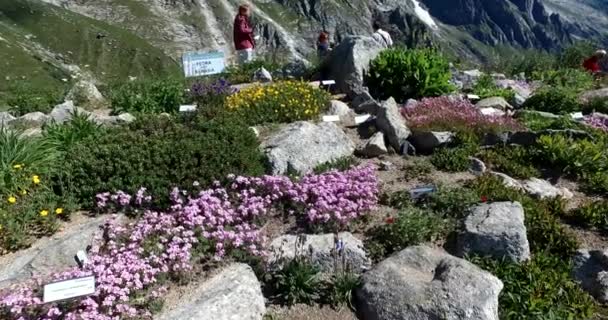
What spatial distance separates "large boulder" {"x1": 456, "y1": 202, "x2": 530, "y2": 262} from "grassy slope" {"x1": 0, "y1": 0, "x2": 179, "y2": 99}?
16354 centimetres

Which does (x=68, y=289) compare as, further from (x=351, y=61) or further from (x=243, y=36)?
(x=243, y=36)

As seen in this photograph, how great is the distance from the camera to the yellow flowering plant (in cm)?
1154

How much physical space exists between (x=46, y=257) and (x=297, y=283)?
317 centimetres

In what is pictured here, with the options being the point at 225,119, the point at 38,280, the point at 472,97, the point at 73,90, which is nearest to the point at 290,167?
the point at 225,119

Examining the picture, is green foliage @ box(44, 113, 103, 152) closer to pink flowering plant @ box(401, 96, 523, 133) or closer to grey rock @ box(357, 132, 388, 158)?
grey rock @ box(357, 132, 388, 158)

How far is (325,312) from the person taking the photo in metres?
6.10

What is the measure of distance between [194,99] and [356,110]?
13.5 ft

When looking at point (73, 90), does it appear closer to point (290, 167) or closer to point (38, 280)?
point (290, 167)

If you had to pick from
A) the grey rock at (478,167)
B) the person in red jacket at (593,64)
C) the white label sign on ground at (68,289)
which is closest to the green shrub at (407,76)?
the grey rock at (478,167)

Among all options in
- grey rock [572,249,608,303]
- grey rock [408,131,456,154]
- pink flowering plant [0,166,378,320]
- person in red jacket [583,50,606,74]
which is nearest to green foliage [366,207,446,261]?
pink flowering plant [0,166,378,320]

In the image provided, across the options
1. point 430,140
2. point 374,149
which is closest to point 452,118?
point 430,140

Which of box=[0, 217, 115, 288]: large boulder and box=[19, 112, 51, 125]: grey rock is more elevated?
box=[0, 217, 115, 288]: large boulder

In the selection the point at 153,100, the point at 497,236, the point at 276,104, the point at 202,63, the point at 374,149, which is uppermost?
the point at 497,236

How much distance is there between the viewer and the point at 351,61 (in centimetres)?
1488
